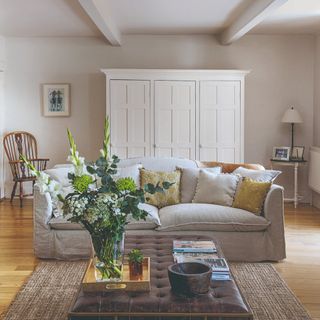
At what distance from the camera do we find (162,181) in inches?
186

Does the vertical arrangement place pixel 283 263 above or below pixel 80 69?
below

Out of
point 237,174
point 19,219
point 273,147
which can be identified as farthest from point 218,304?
point 273,147

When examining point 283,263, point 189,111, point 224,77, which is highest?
point 224,77

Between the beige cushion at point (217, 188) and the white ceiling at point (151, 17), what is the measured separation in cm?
190

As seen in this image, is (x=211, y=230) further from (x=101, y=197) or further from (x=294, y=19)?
(x=294, y=19)

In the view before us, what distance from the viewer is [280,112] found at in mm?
7305

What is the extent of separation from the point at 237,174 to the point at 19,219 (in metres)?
2.84

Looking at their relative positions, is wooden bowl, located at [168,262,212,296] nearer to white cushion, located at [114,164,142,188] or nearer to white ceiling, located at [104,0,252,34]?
white cushion, located at [114,164,142,188]

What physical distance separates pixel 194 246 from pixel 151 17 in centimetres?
362

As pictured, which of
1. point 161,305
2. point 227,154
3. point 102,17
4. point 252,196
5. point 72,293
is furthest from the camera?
point 227,154

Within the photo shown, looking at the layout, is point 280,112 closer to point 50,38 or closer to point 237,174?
point 237,174

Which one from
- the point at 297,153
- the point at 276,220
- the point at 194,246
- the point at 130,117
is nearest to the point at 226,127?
the point at 297,153

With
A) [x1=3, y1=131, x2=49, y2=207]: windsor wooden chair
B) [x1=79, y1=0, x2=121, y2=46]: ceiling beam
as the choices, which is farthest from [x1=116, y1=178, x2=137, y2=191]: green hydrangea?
[x1=3, y1=131, x2=49, y2=207]: windsor wooden chair

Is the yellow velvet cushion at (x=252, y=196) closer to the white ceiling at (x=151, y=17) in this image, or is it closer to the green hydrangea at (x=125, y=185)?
the white ceiling at (x=151, y=17)
